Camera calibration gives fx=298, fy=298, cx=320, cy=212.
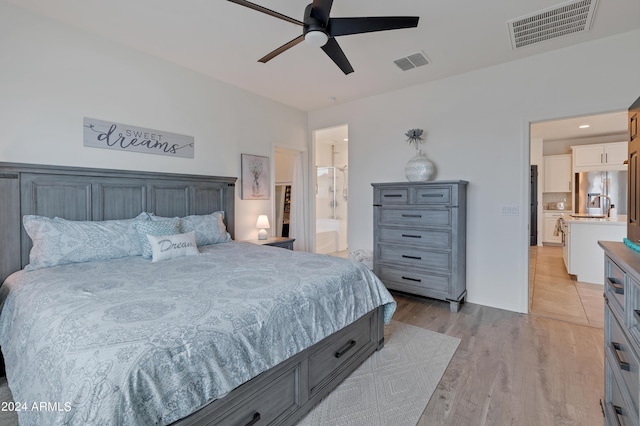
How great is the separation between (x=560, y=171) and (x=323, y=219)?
235 inches

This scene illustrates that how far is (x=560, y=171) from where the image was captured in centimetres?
736

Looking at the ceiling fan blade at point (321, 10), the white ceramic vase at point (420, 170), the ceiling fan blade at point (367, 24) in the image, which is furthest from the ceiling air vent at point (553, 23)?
the ceiling fan blade at point (321, 10)

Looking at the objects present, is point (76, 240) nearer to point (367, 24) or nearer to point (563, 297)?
point (367, 24)

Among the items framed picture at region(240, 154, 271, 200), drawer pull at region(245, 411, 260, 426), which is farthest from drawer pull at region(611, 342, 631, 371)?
framed picture at region(240, 154, 271, 200)

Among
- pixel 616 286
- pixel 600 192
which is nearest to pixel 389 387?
pixel 616 286

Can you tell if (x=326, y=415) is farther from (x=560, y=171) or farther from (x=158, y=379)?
(x=560, y=171)

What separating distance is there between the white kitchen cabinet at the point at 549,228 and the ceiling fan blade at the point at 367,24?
7757mm

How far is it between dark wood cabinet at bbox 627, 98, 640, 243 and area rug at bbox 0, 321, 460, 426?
1.46m

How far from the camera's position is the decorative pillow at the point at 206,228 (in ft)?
10.3

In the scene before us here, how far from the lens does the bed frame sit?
1462 millimetres

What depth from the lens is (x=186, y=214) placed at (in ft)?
11.2

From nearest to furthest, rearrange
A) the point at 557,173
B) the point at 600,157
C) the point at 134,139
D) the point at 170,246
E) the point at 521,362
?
the point at 521,362 → the point at 170,246 → the point at 134,139 → the point at 600,157 → the point at 557,173

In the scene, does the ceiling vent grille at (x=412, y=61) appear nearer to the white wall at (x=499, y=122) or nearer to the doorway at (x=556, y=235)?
the white wall at (x=499, y=122)

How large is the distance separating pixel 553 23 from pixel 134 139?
4.04 metres
